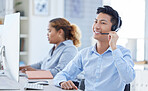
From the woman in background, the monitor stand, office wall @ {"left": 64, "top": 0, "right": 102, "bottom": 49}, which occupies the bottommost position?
the monitor stand

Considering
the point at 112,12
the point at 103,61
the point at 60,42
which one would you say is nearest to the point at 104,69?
the point at 103,61

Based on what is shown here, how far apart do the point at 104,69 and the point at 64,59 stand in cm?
74

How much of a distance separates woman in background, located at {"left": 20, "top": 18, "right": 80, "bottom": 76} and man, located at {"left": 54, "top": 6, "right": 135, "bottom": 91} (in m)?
0.59

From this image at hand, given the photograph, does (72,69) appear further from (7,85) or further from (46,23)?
(46,23)

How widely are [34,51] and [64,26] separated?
221 cm

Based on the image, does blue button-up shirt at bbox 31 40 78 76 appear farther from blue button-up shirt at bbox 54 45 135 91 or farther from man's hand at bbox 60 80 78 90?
man's hand at bbox 60 80 78 90

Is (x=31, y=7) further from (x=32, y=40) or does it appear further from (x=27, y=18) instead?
(x=32, y=40)

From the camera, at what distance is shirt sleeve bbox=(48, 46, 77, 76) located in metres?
2.59

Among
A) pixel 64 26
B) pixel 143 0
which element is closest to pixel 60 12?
pixel 143 0

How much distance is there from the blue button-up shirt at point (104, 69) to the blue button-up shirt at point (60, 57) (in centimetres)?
53

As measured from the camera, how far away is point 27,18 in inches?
196

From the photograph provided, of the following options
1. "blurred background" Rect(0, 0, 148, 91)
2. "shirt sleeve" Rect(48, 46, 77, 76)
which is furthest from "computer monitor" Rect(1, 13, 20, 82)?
"blurred background" Rect(0, 0, 148, 91)

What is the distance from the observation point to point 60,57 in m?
2.73

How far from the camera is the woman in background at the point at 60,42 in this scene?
274 cm
